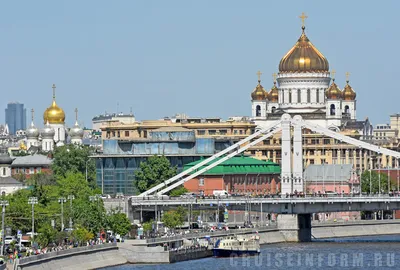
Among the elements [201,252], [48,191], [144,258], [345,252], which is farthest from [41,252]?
[48,191]

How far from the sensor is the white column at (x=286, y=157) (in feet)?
559

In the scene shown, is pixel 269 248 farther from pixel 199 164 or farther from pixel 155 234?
pixel 199 164

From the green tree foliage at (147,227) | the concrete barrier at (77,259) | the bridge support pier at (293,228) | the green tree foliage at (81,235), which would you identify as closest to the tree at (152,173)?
the bridge support pier at (293,228)

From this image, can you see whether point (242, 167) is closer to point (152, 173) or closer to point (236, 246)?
point (152, 173)

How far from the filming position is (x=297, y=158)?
17175 cm

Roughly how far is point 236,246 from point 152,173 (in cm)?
4226

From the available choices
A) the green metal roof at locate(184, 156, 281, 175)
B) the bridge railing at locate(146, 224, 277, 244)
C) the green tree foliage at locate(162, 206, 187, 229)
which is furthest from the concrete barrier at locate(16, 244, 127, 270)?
the green metal roof at locate(184, 156, 281, 175)

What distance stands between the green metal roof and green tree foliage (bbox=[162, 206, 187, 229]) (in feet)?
84.8

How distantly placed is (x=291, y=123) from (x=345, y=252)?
110ft

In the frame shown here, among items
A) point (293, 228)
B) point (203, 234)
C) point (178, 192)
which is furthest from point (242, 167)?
point (203, 234)

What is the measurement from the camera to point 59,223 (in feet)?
451

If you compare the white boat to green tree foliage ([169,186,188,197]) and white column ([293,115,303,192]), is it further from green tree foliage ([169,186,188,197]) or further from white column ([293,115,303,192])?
green tree foliage ([169,186,188,197])

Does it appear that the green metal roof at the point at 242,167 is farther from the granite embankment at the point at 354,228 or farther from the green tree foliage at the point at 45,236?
the green tree foliage at the point at 45,236

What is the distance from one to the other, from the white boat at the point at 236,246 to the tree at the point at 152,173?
1519 inches
